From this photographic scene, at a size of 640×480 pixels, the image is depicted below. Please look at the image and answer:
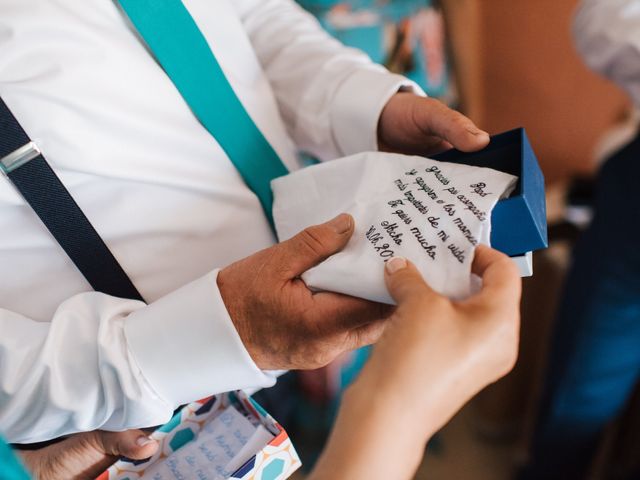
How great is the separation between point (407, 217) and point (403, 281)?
0.08 metres

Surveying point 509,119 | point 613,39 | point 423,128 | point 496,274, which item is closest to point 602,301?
point 613,39

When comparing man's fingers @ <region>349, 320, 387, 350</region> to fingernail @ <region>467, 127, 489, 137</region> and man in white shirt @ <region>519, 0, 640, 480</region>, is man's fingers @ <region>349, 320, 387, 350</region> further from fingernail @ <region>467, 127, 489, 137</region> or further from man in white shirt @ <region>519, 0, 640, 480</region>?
→ man in white shirt @ <region>519, 0, 640, 480</region>

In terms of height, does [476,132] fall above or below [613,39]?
above

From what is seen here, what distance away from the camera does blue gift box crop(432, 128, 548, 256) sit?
417mm

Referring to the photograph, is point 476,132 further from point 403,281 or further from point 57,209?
point 57,209

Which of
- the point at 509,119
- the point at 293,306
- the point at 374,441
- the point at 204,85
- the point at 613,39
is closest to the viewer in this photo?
the point at 374,441

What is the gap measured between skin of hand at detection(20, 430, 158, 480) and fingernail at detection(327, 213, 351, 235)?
26 cm

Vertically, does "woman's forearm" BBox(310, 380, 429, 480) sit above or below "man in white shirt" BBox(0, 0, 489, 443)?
below

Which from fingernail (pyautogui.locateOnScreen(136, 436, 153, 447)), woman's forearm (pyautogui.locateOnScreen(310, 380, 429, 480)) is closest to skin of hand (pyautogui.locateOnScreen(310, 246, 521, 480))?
woman's forearm (pyautogui.locateOnScreen(310, 380, 429, 480))

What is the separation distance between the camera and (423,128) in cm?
58

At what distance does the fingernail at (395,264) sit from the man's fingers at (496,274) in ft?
0.18

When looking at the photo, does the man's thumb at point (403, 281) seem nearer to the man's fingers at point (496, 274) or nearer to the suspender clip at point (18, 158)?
the man's fingers at point (496, 274)

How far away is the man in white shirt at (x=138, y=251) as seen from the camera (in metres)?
0.46

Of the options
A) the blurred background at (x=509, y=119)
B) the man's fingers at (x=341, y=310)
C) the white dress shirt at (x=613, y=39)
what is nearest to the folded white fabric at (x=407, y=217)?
the man's fingers at (x=341, y=310)
